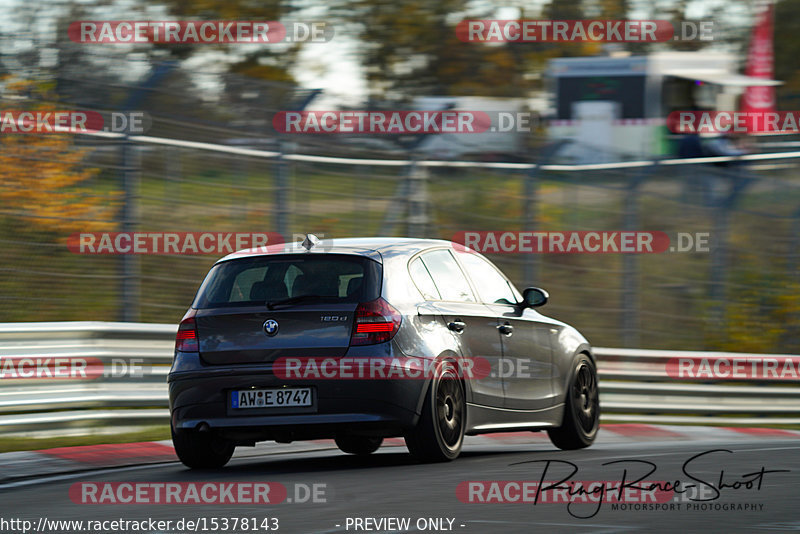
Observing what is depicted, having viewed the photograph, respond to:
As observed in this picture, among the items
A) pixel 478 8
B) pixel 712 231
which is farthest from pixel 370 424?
pixel 478 8

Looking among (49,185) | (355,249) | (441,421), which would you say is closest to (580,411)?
(441,421)

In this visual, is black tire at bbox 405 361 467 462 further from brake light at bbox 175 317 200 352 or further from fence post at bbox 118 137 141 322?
fence post at bbox 118 137 141 322

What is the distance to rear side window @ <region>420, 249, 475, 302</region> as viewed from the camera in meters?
9.23

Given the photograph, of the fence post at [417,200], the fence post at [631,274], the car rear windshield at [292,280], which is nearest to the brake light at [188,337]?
the car rear windshield at [292,280]

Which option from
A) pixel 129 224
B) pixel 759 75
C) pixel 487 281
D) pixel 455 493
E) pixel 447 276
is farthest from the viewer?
pixel 759 75

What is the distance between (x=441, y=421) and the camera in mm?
8727

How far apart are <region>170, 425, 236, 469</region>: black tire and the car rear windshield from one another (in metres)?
0.80

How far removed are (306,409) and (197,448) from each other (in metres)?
0.95

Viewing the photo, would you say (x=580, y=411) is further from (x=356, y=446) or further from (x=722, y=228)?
(x=722, y=228)

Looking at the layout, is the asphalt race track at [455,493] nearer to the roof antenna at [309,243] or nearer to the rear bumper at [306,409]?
the rear bumper at [306,409]

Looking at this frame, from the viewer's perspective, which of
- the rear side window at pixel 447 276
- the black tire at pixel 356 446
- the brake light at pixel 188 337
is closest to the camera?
the brake light at pixel 188 337

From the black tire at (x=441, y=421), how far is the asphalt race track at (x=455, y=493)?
0.42 ft

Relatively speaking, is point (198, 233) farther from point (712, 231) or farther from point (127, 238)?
point (712, 231)

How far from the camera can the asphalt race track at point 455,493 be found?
6133 millimetres
